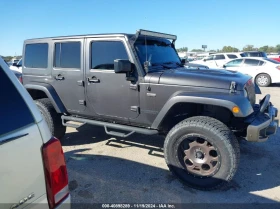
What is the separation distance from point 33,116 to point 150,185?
219 cm

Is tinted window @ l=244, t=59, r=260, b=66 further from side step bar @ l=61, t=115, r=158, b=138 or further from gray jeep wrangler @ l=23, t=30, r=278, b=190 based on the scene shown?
side step bar @ l=61, t=115, r=158, b=138

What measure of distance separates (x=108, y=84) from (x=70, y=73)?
848 millimetres

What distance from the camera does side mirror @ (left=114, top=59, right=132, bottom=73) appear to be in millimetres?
3189

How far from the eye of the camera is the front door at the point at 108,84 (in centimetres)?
359

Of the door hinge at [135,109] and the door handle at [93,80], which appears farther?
the door handle at [93,80]

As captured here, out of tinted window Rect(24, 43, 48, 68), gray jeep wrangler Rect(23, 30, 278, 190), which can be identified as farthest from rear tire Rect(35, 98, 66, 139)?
tinted window Rect(24, 43, 48, 68)

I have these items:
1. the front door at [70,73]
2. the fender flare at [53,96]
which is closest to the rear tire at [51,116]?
the fender flare at [53,96]

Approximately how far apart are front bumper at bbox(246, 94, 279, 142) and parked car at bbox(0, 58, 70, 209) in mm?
2330

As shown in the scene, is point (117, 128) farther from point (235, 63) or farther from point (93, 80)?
point (235, 63)

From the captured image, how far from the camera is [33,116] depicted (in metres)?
1.43

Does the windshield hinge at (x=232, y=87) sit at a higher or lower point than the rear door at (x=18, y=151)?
higher

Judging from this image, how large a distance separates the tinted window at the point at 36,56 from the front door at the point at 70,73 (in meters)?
0.28

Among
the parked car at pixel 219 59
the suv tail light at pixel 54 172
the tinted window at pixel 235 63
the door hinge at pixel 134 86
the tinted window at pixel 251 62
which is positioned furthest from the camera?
the parked car at pixel 219 59

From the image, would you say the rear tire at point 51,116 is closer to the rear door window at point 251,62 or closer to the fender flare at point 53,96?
the fender flare at point 53,96
